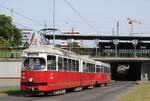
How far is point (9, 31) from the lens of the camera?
117 m

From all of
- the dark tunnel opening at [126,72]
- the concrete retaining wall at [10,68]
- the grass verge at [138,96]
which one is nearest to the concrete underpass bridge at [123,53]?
the dark tunnel opening at [126,72]

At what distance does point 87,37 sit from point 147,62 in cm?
1899

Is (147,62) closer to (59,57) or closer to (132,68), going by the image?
(132,68)

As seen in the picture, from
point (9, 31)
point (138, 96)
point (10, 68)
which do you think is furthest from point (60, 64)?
point (9, 31)

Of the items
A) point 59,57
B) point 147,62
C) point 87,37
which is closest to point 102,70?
point 59,57

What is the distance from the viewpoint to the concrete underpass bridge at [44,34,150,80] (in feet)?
368

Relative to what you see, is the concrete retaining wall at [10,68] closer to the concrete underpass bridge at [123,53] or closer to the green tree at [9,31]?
the concrete underpass bridge at [123,53]

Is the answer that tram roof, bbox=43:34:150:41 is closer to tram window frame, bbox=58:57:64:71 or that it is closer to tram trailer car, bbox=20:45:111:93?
tram trailer car, bbox=20:45:111:93

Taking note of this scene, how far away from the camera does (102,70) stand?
5862 centimetres

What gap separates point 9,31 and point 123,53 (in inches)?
1192

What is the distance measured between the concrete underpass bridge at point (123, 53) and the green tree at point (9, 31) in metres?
9.51

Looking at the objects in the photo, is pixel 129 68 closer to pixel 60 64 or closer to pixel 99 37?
pixel 99 37

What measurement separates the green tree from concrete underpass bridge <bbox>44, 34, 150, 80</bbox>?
31.2 ft

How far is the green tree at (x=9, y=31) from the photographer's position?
116375 millimetres
